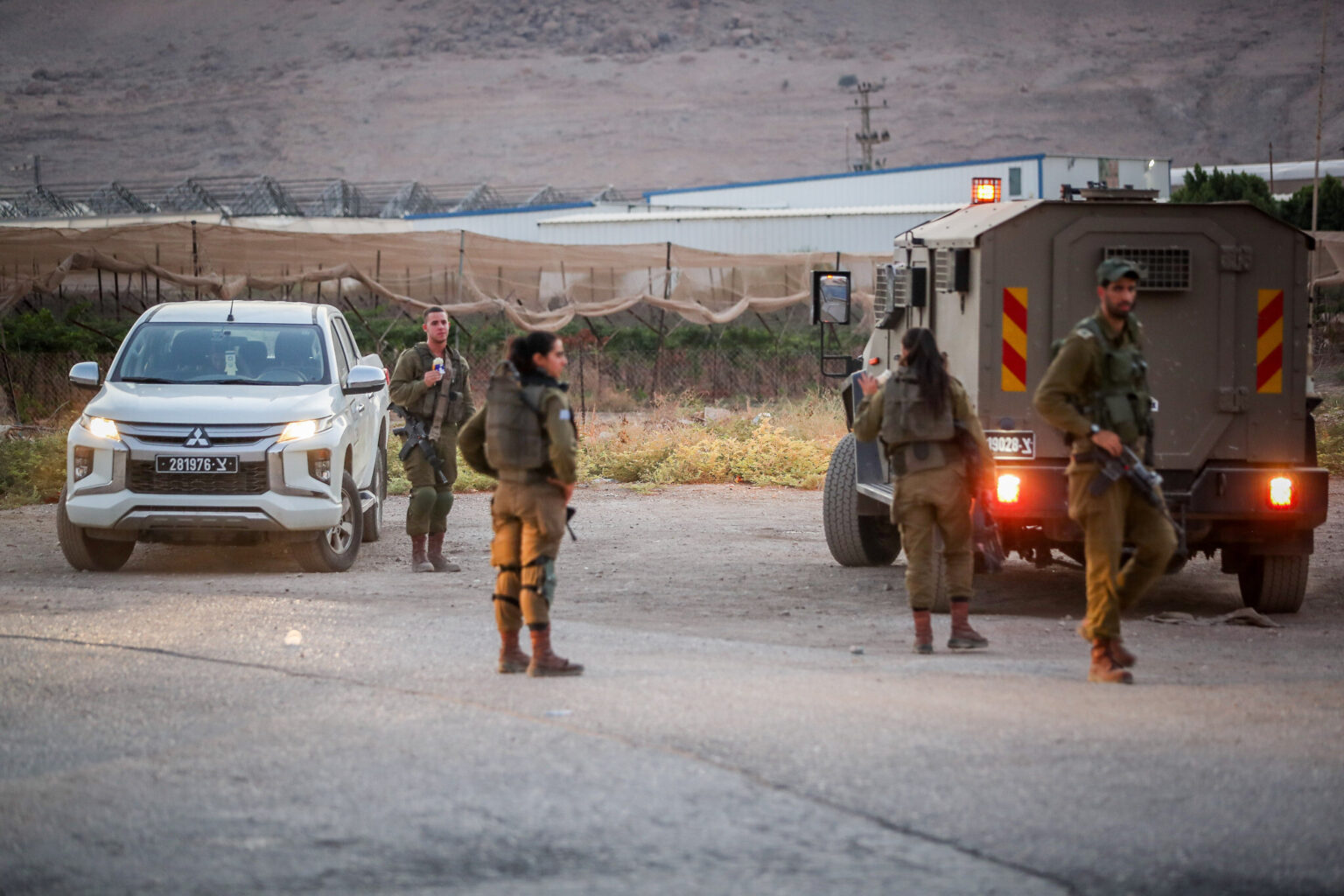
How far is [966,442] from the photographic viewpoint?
7.47 m

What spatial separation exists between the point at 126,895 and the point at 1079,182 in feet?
158

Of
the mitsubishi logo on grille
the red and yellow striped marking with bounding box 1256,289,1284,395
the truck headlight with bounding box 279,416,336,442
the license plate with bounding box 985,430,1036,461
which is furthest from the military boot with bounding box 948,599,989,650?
the mitsubishi logo on grille

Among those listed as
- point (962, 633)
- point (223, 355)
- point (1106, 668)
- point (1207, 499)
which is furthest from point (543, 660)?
point (223, 355)

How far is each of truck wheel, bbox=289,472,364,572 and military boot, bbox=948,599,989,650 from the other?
465 centimetres

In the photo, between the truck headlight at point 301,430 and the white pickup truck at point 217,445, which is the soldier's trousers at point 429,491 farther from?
the truck headlight at point 301,430

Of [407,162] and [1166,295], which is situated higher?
[407,162]

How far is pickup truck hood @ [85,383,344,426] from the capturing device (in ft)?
32.9

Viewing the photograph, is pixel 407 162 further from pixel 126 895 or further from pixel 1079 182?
pixel 126 895

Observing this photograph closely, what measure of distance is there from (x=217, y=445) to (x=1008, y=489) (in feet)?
16.9

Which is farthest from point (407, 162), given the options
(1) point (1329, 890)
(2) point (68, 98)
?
(1) point (1329, 890)

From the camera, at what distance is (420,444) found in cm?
1052

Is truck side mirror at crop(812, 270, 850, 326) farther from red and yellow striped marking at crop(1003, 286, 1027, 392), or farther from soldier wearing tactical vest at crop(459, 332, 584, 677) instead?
soldier wearing tactical vest at crop(459, 332, 584, 677)

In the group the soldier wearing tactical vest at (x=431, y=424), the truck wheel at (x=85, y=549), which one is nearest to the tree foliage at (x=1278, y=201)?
the soldier wearing tactical vest at (x=431, y=424)

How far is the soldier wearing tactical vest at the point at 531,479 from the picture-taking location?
642 cm
